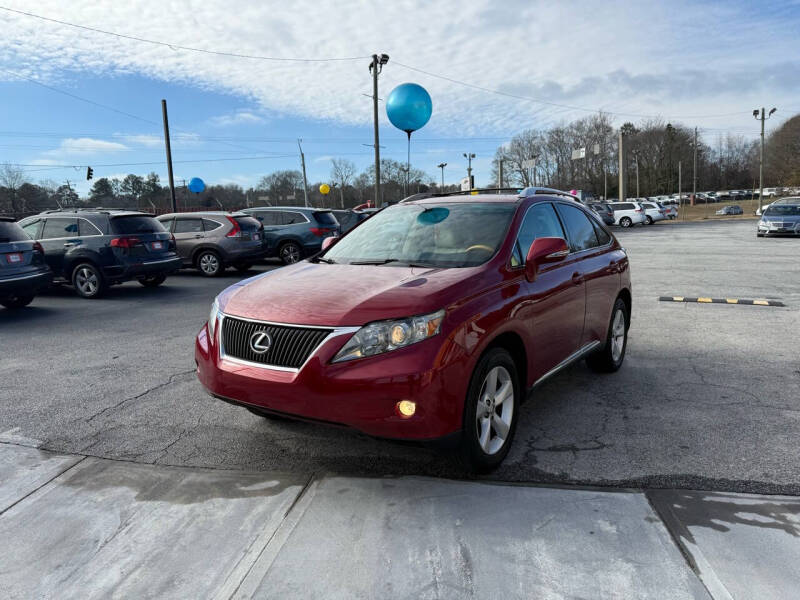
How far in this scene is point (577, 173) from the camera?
3900 inches

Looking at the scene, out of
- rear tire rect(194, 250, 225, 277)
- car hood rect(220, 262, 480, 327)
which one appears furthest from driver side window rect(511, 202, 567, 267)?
rear tire rect(194, 250, 225, 277)

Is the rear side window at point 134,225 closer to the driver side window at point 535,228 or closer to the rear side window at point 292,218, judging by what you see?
the rear side window at point 292,218

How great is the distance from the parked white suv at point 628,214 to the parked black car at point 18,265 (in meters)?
37.4

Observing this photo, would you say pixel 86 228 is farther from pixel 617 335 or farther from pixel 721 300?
pixel 721 300

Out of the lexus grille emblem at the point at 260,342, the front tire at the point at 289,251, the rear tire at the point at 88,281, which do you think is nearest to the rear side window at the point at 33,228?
the rear tire at the point at 88,281

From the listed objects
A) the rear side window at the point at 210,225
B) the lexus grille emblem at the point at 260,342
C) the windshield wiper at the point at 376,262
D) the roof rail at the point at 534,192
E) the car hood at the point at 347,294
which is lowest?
the lexus grille emblem at the point at 260,342

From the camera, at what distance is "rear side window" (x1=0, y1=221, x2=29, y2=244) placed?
28.7ft

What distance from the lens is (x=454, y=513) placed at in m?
2.84

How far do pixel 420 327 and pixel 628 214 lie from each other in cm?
4029

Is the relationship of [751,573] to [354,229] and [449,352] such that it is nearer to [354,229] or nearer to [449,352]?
[449,352]

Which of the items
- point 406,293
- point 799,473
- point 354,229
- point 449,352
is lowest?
point 799,473

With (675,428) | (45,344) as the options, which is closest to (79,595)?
(675,428)

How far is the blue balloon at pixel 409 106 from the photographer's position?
1323 centimetres

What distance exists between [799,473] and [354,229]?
3503mm
